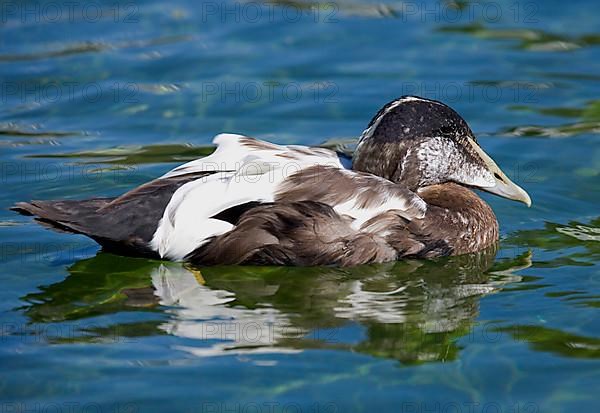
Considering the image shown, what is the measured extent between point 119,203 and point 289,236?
3.41 ft

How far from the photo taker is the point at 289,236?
7496 mm

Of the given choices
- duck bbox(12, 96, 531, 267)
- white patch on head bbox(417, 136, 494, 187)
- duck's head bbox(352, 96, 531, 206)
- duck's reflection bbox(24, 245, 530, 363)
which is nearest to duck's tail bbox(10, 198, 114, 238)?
duck bbox(12, 96, 531, 267)

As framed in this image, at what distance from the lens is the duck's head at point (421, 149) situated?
7891mm

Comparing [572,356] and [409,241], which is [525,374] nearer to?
[572,356]

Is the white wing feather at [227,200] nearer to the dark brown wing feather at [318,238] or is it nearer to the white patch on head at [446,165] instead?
the dark brown wing feather at [318,238]

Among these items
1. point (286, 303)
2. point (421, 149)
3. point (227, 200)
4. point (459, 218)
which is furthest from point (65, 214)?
point (459, 218)

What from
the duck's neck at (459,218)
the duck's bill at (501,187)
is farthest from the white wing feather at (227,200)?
the duck's bill at (501,187)

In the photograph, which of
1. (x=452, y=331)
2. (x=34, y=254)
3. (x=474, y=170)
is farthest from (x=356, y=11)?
(x=452, y=331)

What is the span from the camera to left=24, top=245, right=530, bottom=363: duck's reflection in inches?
261

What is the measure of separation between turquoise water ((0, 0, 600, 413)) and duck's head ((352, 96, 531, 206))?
1.78 feet

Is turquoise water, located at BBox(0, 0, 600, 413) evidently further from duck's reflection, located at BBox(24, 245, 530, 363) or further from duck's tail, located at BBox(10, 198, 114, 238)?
duck's tail, located at BBox(10, 198, 114, 238)

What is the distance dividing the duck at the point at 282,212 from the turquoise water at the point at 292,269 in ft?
0.49

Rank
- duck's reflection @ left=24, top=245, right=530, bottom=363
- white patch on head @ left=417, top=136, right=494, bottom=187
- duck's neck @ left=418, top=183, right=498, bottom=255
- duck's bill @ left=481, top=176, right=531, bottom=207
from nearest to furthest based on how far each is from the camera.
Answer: duck's reflection @ left=24, top=245, right=530, bottom=363, duck's neck @ left=418, top=183, right=498, bottom=255, white patch on head @ left=417, top=136, right=494, bottom=187, duck's bill @ left=481, top=176, right=531, bottom=207

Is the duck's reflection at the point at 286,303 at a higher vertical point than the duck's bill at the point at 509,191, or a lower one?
lower
